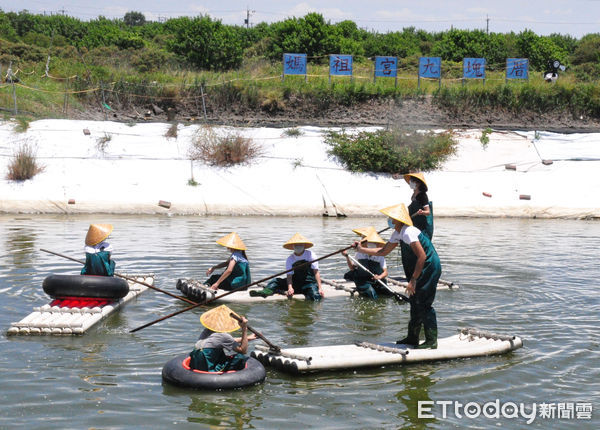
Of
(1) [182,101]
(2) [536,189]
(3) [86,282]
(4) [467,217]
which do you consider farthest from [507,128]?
(3) [86,282]

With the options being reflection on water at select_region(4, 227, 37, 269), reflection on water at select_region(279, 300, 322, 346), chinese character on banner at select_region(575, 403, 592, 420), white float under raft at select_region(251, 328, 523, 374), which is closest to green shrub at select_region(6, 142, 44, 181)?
reflection on water at select_region(4, 227, 37, 269)

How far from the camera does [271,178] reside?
77.2ft

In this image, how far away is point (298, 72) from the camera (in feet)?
101

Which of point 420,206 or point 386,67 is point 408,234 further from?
point 386,67

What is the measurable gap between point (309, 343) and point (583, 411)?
10.9 ft

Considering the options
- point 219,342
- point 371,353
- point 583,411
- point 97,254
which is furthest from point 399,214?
point 97,254

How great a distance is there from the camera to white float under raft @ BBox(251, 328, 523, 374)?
7.98m

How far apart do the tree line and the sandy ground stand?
9635mm

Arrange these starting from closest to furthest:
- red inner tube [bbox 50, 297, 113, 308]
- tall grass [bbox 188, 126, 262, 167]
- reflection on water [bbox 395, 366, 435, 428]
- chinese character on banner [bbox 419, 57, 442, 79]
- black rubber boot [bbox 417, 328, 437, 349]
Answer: reflection on water [bbox 395, 366, 435, 428]
black rubber boot [bbox 417, 328, 437, 349]
red inner tube [bbox 50, 297, 113, 308]
tall grass [bbox 188, 126, 262, 167]
chinese character on banner [bbox 419, 57, 442, 79]

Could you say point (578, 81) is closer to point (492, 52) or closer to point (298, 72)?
point (298, 72)

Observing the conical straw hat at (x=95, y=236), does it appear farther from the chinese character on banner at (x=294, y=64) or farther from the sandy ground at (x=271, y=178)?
the chinese character on banner at (x=294, y=64)

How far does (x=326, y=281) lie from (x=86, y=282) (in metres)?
3.93

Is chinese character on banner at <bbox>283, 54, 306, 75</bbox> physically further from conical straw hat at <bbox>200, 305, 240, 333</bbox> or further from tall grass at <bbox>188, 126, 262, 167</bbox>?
conical straw hat at <bbox>200, 305, 240, 333</bbox>

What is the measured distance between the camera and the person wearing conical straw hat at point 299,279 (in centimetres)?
1147
